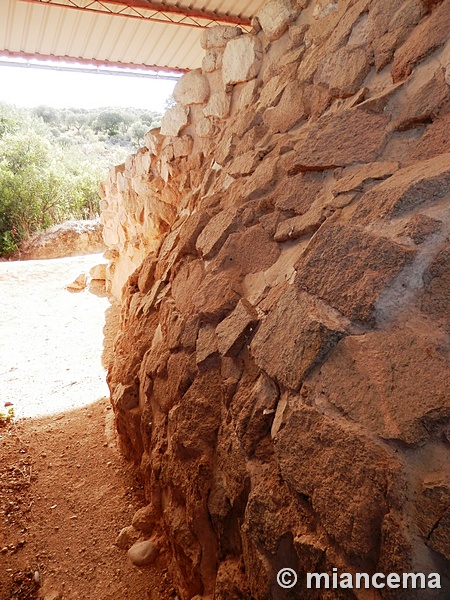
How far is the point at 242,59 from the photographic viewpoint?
10.4 feet

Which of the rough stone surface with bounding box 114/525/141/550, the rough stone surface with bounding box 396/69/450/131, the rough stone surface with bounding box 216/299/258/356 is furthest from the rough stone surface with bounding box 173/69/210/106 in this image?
the rough stone surface with bounding box 114/525/141/550

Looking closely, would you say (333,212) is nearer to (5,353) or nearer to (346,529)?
(346,529)

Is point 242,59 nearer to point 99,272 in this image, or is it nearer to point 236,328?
point 236,328

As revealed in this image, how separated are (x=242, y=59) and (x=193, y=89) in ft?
2.25

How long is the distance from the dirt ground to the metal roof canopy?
15.9ft

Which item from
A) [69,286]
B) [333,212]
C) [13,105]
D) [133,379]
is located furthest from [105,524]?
[13,105]

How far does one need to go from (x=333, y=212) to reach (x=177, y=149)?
2900 millimetres

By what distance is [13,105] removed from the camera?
64.8 ft

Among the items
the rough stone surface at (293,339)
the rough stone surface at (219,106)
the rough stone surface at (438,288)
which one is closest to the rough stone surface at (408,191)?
the rough stone surface at (438,288)

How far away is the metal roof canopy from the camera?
240 inches

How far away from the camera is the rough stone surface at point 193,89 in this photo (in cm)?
367

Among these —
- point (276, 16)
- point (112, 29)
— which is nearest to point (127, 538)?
point (276, 16)

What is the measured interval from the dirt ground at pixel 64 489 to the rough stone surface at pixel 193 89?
2.79m

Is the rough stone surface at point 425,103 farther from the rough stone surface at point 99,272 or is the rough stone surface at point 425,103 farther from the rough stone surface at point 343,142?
the rough stone surface at point 99,272
